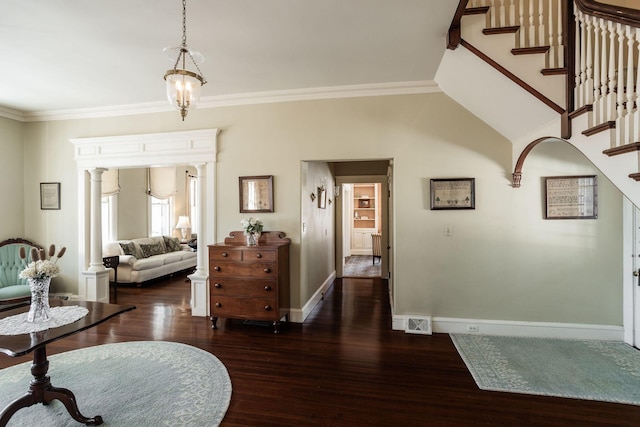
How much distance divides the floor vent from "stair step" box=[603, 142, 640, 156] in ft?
7.66

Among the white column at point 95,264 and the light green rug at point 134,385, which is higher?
the white column at point 95,264

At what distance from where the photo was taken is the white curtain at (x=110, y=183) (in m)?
6.44

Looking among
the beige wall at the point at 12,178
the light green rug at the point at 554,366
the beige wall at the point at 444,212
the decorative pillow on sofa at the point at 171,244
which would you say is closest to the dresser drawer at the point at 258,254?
the beige wall at the point at 444,212

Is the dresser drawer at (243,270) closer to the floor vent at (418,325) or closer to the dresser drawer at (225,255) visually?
the dresser drawer at (225,255)

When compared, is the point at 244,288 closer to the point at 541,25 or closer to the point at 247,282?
the point at 247,282

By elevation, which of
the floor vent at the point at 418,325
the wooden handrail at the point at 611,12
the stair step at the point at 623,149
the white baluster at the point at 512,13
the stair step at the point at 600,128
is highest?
the white baluster at the point at 512,13

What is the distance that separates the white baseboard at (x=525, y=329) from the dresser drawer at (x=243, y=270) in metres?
1.63

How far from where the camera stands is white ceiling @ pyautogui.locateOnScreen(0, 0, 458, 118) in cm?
229

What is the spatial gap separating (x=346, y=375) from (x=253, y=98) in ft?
10.9

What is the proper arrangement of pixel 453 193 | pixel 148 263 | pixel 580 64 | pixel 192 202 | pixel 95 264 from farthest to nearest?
pixel 192 202 < pixel 148 263 < pixel 95 264 < pixel 453 193 < pixel 580 64

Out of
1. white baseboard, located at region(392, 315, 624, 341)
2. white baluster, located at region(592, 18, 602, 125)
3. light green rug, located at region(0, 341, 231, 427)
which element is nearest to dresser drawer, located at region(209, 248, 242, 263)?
light green rug, located at region(0, 341, 231, 427)

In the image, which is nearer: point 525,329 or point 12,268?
point 525,329

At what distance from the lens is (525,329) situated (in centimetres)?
342

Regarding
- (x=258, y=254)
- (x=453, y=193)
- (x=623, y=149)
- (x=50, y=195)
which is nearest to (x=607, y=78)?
(x=623, y=149)
